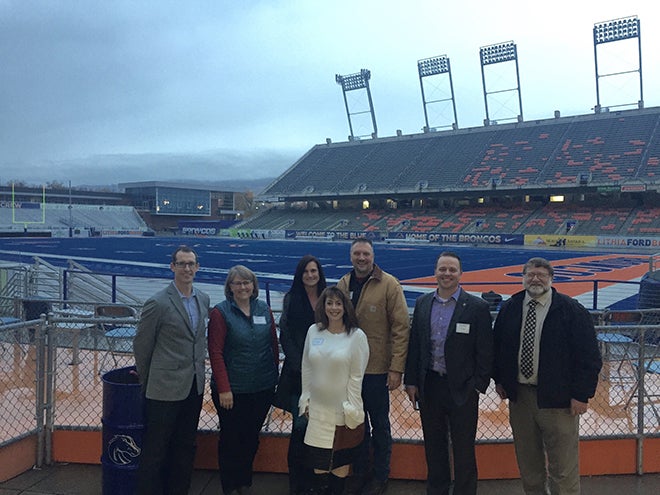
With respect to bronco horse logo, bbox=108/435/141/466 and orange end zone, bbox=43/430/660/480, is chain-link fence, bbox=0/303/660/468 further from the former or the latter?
bronco horse logo, bbox=108/435/141/466

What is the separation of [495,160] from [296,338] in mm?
49982

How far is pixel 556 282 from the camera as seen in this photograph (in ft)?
52.1

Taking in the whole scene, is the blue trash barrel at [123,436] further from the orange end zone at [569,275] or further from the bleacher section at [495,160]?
the bleacher section at [495,160]

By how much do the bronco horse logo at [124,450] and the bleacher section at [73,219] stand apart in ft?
180

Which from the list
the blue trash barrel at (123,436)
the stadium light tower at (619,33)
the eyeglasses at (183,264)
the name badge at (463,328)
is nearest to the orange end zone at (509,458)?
the blue trash barrel at (123,436)

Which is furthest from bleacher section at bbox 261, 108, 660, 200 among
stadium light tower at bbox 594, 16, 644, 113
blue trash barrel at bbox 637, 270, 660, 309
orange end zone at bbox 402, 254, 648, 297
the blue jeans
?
the blue jeans

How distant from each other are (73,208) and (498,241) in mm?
54361

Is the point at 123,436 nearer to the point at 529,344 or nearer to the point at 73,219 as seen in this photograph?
the point at 529,344

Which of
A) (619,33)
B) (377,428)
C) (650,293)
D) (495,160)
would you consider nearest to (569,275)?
(650,293)

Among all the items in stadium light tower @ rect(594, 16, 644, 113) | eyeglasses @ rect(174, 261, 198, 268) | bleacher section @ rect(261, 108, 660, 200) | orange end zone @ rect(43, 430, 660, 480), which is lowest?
orange end zone @ rect(43, 430, 660, 480)

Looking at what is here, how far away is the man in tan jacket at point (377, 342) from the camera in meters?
3.56

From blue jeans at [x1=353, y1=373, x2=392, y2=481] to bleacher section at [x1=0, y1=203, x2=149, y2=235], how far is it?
182 ft

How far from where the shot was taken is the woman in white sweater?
321cm

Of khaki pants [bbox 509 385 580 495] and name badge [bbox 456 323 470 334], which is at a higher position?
name badge [bbox 456 323 470 334]
